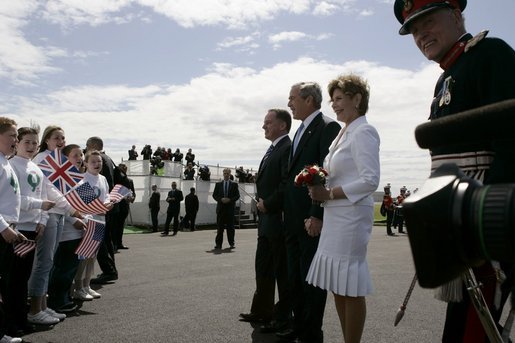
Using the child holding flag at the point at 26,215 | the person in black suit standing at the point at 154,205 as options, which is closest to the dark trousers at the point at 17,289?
the child holding flag at the point at 26,215

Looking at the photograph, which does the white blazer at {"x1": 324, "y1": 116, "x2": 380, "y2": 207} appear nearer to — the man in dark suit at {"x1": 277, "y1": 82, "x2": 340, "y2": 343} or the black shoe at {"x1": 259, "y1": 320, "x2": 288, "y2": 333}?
the man in dark suit at {"x1": 277, "y1": 82, "x2": 340, "y2": 343}

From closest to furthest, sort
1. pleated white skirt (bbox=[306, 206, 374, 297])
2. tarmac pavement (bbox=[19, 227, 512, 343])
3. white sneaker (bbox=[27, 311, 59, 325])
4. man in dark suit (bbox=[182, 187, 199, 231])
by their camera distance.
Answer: pleated white skirt (bbox=[306, 206, 374, 297]) → tarmac pavement (bbox=[19, 227, 512, 343]) → white sneaker (bbox=[27, 311, 59, 325]) → man in dark suit (bbox=[182, 187, 199, 231])

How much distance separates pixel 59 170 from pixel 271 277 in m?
2.74

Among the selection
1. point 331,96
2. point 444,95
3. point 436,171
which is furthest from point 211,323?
point 436,171

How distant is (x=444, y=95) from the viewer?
2.03 metres

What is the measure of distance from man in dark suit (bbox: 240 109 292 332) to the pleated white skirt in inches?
61.3

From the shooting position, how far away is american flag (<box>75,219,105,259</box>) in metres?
5.38

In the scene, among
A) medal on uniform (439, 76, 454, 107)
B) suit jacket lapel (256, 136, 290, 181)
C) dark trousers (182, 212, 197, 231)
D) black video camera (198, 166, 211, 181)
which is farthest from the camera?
black video camera (198, 166, 211, 181)

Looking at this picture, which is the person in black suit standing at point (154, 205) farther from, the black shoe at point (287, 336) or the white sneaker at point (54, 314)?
the black shoe at point (287, 336)

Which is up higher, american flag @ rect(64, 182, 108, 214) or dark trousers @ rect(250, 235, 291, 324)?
american flag @ rect(64, 182, 108, 214)

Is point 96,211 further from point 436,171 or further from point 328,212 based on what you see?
point 436,171

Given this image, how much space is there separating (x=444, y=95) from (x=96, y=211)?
460 centimetres

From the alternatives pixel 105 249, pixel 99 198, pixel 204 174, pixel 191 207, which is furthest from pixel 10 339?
pixel 204 174

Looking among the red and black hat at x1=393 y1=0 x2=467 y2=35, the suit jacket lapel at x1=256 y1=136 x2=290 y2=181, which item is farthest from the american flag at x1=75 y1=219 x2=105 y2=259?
the red and black hat at x1=393 y1=0 x2=467 y2=35
